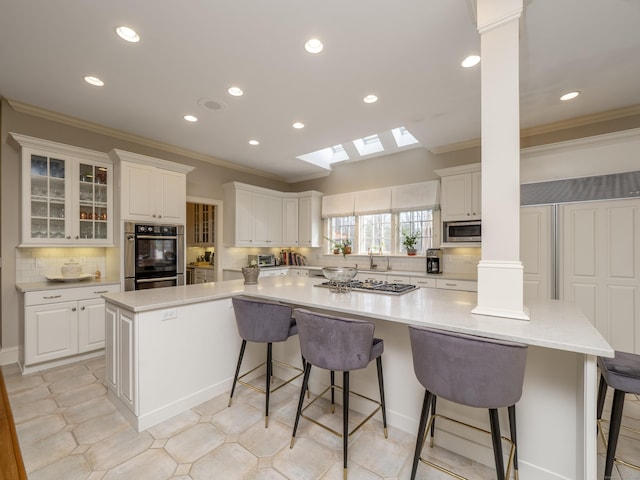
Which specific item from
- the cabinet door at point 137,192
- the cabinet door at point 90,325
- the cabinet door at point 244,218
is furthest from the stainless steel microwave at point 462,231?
the cabinet door at point 90,325

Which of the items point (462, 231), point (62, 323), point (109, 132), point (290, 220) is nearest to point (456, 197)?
point (462, 231)

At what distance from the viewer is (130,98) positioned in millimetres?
2973

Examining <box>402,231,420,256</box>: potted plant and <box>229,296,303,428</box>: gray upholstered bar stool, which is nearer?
<box>229,296,303,428</box>: gray upholstered bar stool

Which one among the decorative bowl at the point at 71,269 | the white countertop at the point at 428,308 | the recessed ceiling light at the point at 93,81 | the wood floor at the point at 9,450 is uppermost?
the recessed ceiling light at the point at 93,81

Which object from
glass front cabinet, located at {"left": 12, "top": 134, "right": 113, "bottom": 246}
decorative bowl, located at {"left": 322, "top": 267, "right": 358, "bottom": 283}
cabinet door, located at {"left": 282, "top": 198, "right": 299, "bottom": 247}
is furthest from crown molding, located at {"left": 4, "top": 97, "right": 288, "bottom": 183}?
decorative bowl, located at {"left": 322, "top": 267, "right": 358, "bottom": 283}

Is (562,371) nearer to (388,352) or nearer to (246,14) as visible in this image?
(388,352)

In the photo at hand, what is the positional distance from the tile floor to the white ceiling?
9.32 ft

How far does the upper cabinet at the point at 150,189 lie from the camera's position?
359cm

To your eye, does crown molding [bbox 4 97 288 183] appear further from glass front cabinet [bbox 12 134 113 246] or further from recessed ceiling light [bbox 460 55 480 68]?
recessed ceiling light [bbox 460 55 480 68]

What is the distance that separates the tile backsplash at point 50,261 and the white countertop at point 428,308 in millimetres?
1814

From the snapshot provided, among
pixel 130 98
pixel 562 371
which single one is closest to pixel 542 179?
pixel 562 371

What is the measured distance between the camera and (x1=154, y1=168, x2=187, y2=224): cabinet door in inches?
154

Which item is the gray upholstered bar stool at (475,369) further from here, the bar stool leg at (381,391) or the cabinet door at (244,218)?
the cabinet door at (244,218)

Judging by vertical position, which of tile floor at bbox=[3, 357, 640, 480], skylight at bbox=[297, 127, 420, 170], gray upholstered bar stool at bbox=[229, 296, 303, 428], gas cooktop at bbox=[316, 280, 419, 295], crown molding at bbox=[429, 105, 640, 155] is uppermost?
skylight at bbox=[297, 127, 420, 170]
